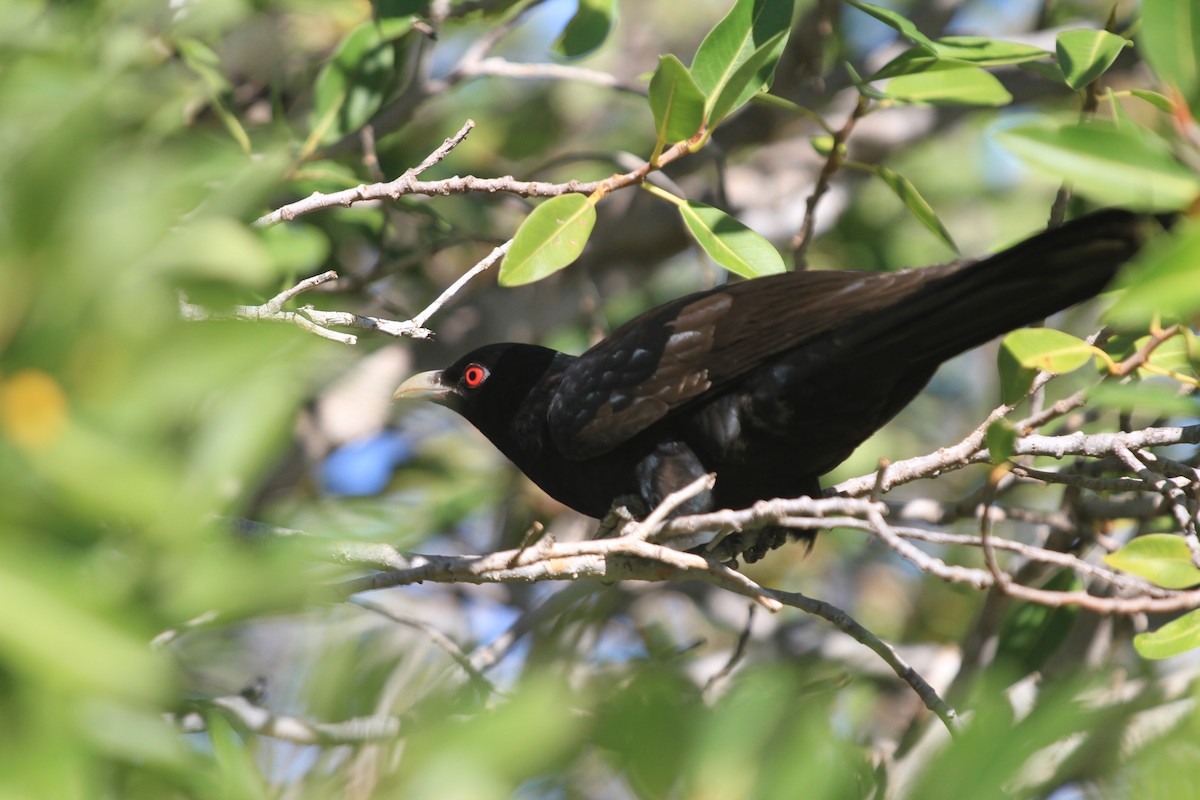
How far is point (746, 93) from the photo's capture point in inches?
144

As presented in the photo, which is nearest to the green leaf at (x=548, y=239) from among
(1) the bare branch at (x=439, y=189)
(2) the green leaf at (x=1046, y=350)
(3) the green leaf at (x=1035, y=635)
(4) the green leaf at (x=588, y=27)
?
(1) the bare branch at (x=439, y=189)

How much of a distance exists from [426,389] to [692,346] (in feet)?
5.93

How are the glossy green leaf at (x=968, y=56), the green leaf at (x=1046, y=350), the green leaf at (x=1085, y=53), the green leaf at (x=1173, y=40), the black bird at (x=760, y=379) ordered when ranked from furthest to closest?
the glossy green leaf at (x=968, y=56), the green leaf at (x=1085, y=53), the black bird at (x=760, y=379), the green leaf at (x=1046, y=350), the green leaf at (x=1173, y=40)

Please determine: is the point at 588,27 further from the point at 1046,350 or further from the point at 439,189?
the point at 1046,350

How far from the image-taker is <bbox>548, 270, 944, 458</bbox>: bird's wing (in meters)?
3.82

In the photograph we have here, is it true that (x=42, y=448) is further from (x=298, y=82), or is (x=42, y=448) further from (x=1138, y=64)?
(x=1138, y=64)

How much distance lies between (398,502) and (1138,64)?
4923mm

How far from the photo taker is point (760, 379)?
13.6ft

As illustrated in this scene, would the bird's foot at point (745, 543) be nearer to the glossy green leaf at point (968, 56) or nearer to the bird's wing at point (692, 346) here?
the bird's wing at point (692, 346)

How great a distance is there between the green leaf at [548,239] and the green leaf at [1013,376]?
119cm

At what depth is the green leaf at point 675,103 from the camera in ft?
10.8

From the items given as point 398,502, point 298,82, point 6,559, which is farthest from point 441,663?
point 298,82

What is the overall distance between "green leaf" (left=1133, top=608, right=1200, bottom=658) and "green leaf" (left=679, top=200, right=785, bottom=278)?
1.61 metres

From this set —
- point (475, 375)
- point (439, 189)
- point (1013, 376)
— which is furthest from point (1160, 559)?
point (475, 375)
